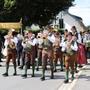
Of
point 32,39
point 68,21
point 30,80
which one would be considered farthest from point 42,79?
point 68,21

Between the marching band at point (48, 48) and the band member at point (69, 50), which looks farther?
the marching band at point (48, 48)

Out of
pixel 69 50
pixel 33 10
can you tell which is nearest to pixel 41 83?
pixel 69 50

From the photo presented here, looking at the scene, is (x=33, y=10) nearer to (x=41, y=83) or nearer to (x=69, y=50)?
(x=69, y=50)

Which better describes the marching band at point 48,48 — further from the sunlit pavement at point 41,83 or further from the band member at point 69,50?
the sunlit pavement at point 41,83

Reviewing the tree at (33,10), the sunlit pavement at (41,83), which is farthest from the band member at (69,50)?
the tree at (33,10)

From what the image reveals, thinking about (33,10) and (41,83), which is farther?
(33,10)

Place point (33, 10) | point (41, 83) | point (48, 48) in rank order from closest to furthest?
point (41, 83) < point (48, 48) < point (33, 10)

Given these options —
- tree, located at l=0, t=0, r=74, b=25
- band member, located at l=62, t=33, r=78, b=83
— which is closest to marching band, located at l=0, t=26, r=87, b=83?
band member, located at l=62, t=33, r=78, b=83

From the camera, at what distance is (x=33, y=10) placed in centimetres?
3534

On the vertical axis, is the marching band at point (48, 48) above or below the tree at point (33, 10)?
below

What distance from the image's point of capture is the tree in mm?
34562

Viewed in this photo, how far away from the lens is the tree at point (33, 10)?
34562 millimetres

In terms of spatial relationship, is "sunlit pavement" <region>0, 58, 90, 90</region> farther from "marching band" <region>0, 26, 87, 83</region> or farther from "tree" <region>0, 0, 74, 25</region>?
"tree" <region>0, 0, 74, 25</region>

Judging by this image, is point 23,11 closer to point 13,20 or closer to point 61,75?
point 13,20
